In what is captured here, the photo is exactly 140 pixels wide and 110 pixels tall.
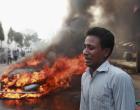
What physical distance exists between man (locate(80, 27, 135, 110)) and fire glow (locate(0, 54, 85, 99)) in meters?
9.75

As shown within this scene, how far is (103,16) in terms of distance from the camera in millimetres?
18516

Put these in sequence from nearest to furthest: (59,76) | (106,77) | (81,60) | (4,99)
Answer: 1. (106,77)
2. (4,99)
3. (59,76)
4. (81,60)

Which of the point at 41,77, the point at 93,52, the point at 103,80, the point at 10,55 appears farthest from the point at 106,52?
the point at 10,55

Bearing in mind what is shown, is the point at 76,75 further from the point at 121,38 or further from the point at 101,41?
the point at 101,41

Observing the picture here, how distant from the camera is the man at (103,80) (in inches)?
103

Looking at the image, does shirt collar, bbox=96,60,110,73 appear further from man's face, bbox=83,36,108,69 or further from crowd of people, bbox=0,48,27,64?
crowd of people, bbox=0,48,27,64

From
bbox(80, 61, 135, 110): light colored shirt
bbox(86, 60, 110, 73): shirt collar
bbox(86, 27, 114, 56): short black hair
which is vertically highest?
bbox(86, 27, 114, 56): short black hair

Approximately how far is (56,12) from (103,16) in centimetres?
205

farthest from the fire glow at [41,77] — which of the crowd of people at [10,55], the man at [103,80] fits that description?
the man at [103,80]

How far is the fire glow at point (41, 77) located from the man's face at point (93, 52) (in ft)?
32.0

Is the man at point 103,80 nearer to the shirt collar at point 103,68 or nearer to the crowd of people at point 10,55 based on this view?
the shirt collar at point 103,68

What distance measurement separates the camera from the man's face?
108 inches

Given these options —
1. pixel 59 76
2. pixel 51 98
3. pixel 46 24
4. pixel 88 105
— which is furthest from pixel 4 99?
pixel 88 105

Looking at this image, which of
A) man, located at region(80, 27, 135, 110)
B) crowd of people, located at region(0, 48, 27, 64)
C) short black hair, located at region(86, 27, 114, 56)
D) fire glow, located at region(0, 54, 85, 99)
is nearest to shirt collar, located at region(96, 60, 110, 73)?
man, located at region(80, 27, 135, 110)
